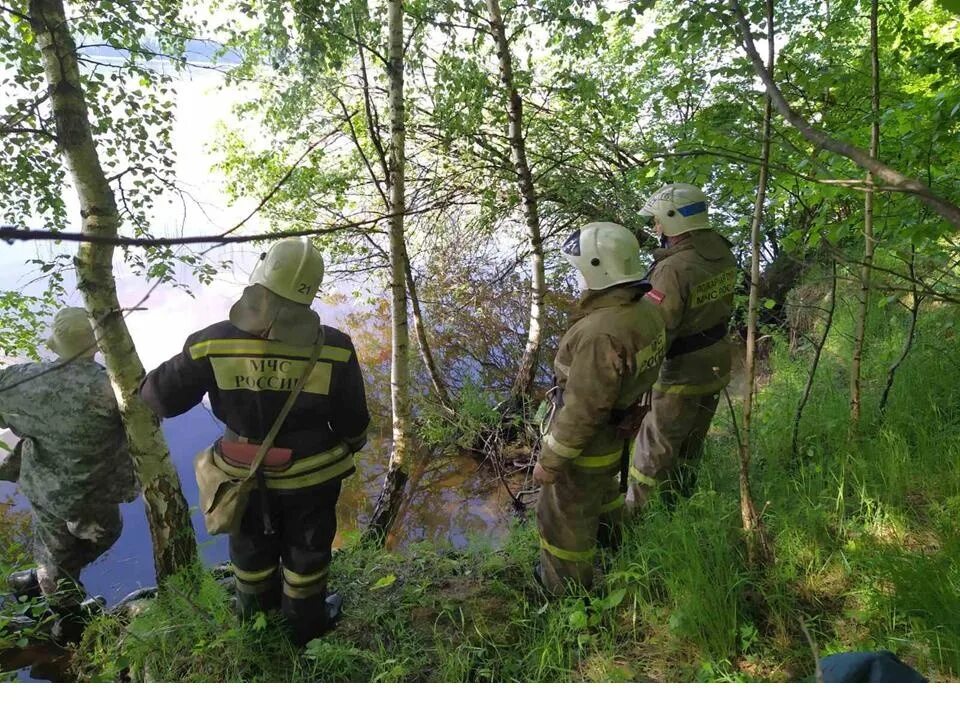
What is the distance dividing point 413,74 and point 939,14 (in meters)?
3.73

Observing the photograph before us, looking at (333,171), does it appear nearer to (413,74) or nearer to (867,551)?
(413,74)

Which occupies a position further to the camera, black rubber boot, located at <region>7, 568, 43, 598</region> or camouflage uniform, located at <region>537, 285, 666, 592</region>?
black rubber boot, located at <region>7, 568, 43, 598</region>

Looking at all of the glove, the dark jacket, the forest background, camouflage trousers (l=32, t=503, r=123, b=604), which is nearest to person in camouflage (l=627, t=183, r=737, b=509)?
the forest background

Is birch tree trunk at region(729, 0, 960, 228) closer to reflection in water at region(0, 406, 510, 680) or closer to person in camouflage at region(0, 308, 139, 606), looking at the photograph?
reflection in water at region(0, 406, 510, 680)

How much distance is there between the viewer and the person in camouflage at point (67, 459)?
8.18 ft

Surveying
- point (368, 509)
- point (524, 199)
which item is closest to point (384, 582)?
point (368, 509)

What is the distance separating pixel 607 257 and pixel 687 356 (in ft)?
3.52

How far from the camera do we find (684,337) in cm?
289

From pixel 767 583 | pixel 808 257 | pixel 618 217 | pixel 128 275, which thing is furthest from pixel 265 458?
pixel 808 257

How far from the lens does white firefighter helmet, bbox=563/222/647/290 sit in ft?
7.00

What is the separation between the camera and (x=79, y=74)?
6.86 feet

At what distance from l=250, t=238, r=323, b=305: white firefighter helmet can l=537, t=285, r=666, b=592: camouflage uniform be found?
3.36 feet

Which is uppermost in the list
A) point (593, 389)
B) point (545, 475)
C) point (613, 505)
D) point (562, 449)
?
point (593, 389)

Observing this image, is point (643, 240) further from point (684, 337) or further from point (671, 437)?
point (671, 437)
